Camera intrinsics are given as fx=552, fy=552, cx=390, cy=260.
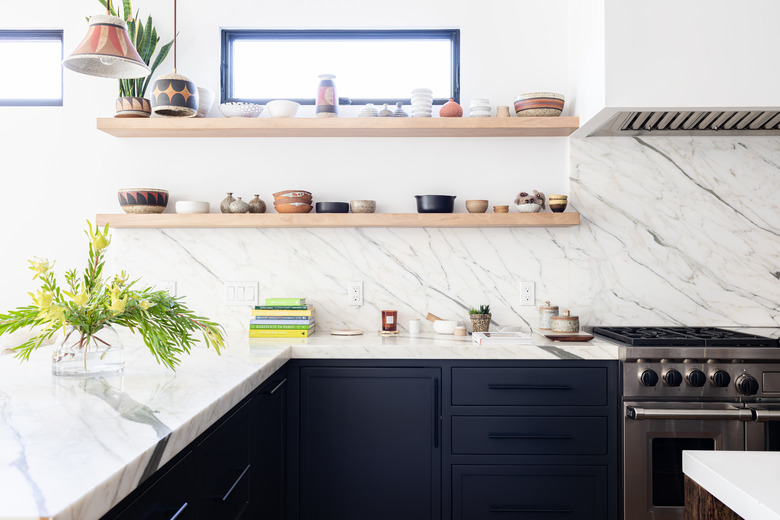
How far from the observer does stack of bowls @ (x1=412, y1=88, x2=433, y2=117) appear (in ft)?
8.87

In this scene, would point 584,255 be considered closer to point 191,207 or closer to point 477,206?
point 477,206

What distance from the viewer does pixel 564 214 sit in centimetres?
261

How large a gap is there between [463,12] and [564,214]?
1.21 metres

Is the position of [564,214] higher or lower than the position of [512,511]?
higher

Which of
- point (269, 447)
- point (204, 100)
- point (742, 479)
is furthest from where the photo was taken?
point (204, 100)

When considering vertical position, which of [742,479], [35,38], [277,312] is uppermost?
[35,38]

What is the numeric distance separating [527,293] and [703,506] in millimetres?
1884

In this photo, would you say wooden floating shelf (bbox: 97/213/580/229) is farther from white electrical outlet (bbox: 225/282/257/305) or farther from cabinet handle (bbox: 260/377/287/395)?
cabinet handle (bbox: 260/377/287/395)

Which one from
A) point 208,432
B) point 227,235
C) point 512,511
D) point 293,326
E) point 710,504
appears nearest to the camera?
point 710,504

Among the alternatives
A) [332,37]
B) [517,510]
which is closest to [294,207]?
[332,37]

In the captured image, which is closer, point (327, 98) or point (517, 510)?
point (517, 510)

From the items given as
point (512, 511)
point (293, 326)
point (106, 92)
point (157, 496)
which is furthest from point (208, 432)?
point (106, 92)

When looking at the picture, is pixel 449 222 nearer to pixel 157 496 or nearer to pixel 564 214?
pixel 564 214

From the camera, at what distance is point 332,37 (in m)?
2.99
